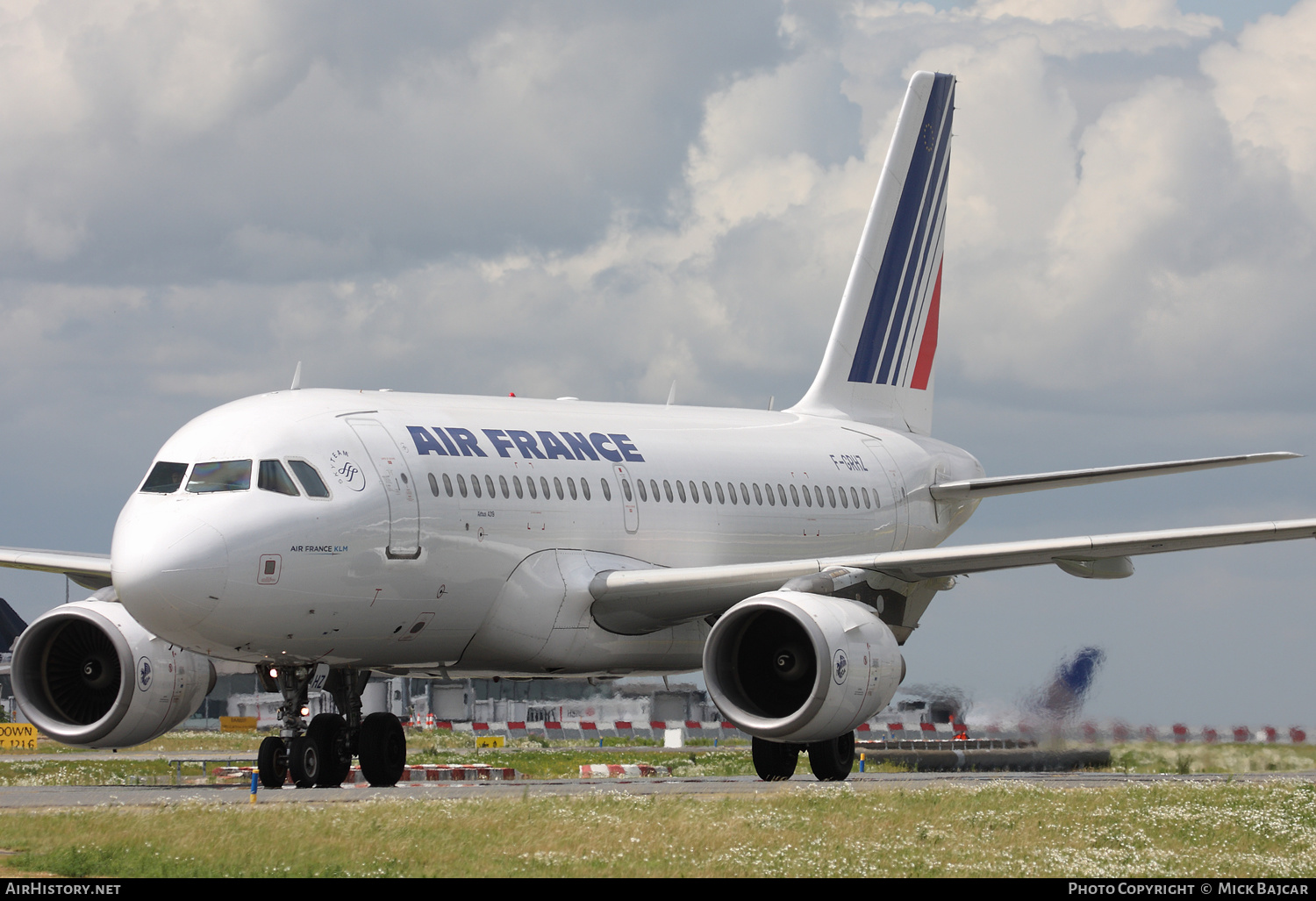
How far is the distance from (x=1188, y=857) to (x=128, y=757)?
2765 centimetres

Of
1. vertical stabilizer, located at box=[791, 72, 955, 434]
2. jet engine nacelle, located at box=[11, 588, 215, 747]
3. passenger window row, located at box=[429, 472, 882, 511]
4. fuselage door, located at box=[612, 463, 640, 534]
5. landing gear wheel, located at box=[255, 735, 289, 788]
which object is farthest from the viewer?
vertical stabilizer, located at box=[791, 72, 955, 434]

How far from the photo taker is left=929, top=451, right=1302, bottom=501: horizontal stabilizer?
25.1 meters

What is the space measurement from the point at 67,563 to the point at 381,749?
195 inches

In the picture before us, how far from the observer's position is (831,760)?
2402cm

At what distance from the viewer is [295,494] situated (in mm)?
19438

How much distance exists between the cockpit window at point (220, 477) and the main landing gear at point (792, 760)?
7901 mm

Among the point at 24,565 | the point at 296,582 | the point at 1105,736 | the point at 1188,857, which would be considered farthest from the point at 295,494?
the point at 1105,736

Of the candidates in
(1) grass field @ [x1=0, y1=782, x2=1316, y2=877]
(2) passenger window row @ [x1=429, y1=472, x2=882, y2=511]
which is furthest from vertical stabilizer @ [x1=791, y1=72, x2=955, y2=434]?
(1) grass field @ [x1=0, y1=782, x2=1316, y2=877]

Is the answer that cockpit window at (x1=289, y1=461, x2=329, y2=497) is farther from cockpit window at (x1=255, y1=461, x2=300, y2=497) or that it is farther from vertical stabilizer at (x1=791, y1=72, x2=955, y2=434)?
vertical stabilizer at (x1=791, y1=72, x2=955, y2=434)

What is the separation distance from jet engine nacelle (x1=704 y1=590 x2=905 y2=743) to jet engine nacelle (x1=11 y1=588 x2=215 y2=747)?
664 centimetres

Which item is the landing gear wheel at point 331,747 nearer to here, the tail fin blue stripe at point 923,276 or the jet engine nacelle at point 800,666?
the jet engine nacelle at point 800,666

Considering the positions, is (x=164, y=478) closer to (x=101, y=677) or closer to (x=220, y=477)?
(x=220, y=477)

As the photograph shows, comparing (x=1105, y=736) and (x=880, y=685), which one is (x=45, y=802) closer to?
(x=880, y=685)

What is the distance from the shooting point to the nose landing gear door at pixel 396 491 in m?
20.2
